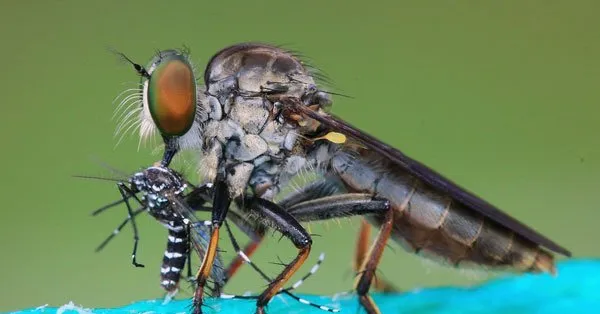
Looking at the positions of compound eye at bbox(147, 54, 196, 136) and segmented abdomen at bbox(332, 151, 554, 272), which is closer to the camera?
compound eye at bbox(147, 54, 196, 136)

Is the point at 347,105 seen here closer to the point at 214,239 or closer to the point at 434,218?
the point at 434,218

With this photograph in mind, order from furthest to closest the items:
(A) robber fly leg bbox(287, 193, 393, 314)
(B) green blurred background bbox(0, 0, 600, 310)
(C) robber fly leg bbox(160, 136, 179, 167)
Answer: (B) green blurred background bbox(0, 0, 600, 310), (A) robber fly leg bbox(287, 193, 393, 314), (C) robber fly leg bbox(160, 136, 179, 167)

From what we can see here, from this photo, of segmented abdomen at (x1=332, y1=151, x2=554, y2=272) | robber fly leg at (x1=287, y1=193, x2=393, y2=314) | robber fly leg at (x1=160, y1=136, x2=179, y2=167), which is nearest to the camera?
robber fly leg at (x1=160, y1=136, x2=179, y2=167)

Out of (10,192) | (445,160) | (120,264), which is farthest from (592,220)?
(10,192)

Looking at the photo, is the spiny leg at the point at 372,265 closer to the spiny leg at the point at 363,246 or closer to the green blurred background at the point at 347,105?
the spiny leg at the point at 363,246

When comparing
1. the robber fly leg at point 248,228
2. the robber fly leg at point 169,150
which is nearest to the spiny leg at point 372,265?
the robber fly leg at point 248,228

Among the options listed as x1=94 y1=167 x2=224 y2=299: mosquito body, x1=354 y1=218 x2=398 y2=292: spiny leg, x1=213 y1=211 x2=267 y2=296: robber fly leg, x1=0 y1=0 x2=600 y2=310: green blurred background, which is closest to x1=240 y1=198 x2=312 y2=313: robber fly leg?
x1=213 y1=211 x2=267 y2=296: robber fly leg

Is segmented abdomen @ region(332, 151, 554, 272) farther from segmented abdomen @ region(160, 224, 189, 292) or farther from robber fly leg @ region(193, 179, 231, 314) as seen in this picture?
segmented abdomen @ region(160, 224, 189, 292)
